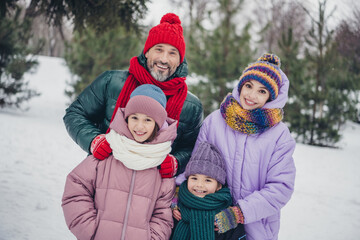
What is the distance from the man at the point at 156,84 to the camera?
2.16 metres

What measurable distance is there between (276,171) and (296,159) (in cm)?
596

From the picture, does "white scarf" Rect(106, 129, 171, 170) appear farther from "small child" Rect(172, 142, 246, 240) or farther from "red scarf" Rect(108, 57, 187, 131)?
"red scarf" Rect(108, 57, 187, 131)

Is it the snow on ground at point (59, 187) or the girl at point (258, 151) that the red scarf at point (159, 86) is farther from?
the snow on ground at point (59, 187)

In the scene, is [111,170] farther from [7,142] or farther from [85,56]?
[85,56]

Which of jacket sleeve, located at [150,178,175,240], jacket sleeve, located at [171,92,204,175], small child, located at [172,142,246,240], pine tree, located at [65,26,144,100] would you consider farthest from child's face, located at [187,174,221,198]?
pine tree, located at [65,26,144,100]

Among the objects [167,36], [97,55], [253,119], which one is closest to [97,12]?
[167,36]

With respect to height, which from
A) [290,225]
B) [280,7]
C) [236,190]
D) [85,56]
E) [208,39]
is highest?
[280,7]

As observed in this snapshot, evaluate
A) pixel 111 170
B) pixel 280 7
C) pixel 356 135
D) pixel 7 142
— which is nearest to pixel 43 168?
pixel 7 142

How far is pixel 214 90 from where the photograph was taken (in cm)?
882

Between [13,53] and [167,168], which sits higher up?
[13,53]

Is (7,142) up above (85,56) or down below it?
below

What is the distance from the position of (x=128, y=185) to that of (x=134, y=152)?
0.72ft

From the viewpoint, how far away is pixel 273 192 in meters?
A: 1.86

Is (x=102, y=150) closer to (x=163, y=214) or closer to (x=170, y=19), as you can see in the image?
(x=163, y=214)
